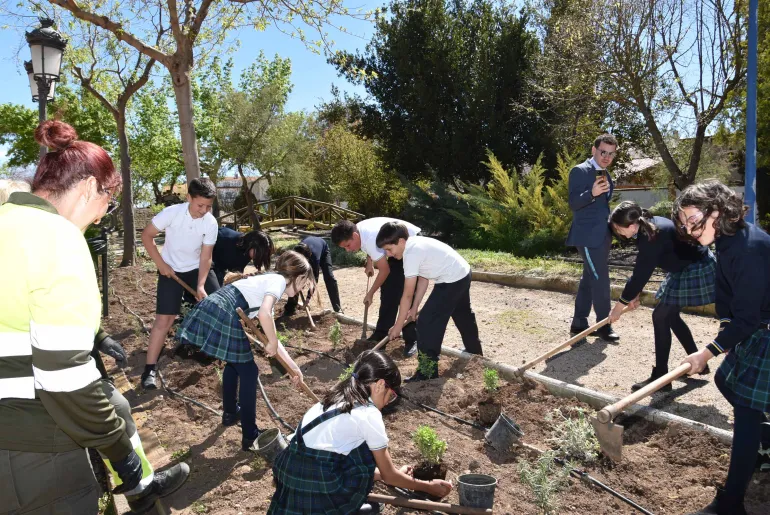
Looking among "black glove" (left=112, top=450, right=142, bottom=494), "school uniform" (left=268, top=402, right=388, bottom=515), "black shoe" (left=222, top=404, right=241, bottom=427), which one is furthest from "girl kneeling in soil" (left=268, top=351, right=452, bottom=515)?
"black shoe" (left=222, top=404, right=241, bottom=427)

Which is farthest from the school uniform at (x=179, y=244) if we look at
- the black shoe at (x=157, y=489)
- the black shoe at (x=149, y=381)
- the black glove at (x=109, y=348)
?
the black shoe at (x=157, y=489)

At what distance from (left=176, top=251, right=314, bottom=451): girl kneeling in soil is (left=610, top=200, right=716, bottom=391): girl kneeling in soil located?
2.54 meters

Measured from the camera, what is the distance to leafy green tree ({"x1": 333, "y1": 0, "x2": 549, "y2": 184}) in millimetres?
15992

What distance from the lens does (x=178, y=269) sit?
539 centimetres

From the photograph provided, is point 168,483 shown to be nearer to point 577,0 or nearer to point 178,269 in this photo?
point 178,269

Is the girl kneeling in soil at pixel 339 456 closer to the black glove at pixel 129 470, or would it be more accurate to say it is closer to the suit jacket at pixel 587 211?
the black glove at pixel 129 470

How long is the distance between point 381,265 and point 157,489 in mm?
3496

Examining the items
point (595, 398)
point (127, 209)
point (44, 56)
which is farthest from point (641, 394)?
point (127, 209)

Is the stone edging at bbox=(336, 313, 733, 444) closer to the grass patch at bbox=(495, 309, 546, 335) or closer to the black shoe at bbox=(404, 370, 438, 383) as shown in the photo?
the black shoe at bbox=(404, 370, 438, 383)

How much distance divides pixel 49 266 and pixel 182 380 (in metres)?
4.00

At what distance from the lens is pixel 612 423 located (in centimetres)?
345

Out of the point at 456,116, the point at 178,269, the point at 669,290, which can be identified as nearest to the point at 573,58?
the point at 456,116

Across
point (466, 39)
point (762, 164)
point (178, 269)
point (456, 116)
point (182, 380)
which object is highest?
point (466, 39)

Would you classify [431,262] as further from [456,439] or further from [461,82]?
[461,82]
